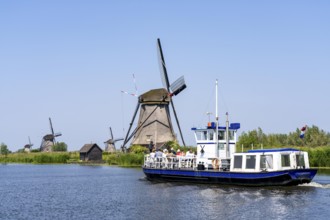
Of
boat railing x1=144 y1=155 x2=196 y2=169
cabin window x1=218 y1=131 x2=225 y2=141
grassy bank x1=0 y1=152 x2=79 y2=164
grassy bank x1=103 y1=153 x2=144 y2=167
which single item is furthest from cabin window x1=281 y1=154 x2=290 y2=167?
grassy bank x1=0 y1=152 x2=79 y2=164

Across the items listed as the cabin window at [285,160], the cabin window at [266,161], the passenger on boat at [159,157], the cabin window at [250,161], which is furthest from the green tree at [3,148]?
the cabin window at [285,160]

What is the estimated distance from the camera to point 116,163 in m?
88.3

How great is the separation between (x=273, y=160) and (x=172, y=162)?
36.6 feet

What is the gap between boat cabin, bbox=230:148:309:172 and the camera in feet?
133

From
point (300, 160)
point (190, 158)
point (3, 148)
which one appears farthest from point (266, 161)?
point (3, 148)

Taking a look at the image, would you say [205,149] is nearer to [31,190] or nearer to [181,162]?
[181,162]

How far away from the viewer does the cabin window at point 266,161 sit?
41.0 m

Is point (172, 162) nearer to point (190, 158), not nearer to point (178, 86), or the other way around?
point (190, 158)

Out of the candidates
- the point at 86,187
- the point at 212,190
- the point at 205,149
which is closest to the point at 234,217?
the point at 212,190

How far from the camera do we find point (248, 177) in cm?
4081

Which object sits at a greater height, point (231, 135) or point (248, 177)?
point (231, 135)

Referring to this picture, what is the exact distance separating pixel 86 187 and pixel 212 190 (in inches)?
502

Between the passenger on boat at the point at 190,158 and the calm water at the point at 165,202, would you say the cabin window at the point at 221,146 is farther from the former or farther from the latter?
the calm water at the point at 165,202

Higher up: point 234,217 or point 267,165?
point 267,165
